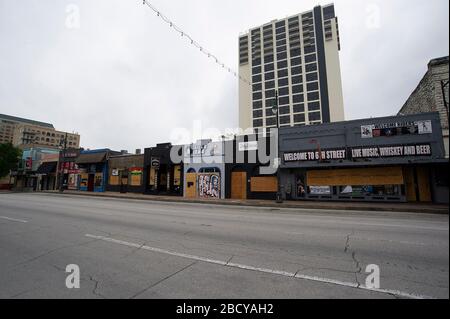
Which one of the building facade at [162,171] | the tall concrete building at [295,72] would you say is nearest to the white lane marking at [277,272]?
the building facade at [162,171]

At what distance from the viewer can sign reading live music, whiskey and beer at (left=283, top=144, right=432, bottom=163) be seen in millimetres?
15539

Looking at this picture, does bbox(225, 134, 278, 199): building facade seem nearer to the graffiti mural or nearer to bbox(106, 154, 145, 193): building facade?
the graffiti mural

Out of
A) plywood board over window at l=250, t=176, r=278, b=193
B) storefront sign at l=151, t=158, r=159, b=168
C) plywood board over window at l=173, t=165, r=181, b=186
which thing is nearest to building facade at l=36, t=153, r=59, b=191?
storefront sign at l=151, t=158, r=159, b=168

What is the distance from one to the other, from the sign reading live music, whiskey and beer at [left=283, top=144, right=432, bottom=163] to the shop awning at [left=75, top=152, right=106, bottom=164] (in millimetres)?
25558

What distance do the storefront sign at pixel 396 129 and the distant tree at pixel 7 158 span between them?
55541 mm

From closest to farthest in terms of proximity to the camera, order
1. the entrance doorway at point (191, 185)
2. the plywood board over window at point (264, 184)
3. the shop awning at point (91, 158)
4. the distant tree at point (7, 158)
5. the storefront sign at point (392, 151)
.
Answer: the storefront sign at point (392, 151) < the plywood board over window at point (264, 184) < the entrance doorway at point (191, 185) < the shop awning at point (91, 158) < the distant tree at point (7, 158)

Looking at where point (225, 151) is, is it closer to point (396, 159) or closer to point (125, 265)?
point (396, 159)

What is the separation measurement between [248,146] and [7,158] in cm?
4595

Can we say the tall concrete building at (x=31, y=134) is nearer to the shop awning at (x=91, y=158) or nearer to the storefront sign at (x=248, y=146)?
the shop awning at (x=91, y=158)

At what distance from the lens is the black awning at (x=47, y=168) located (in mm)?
36266

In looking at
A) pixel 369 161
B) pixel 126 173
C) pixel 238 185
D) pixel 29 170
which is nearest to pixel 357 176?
pixel 369 161

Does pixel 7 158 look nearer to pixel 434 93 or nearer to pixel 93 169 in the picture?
pixel 93 169
